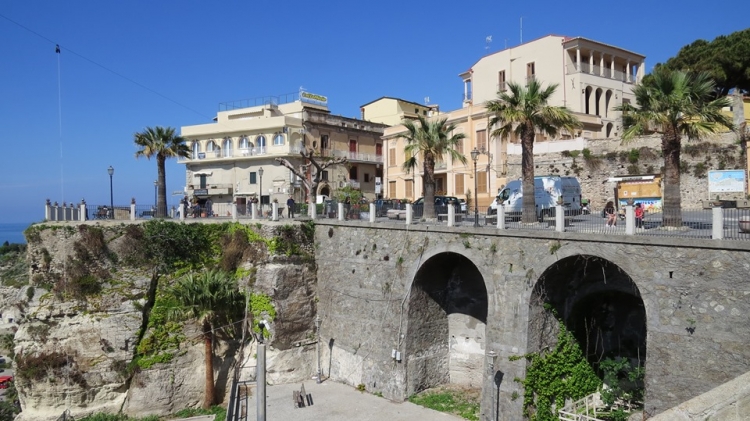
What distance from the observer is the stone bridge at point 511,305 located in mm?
11820

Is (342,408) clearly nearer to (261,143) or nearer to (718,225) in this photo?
(718,225)

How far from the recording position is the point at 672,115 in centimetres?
1438

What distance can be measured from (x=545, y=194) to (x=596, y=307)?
7.75 m

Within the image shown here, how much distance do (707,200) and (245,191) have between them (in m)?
30.5

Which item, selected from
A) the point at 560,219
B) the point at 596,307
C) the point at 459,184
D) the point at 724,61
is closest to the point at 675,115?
the point at 560,219

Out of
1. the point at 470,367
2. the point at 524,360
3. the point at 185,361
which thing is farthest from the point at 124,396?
the point at 524,360

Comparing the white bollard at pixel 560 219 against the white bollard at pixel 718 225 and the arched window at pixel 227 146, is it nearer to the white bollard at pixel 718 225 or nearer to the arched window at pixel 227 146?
the white bollard at pixel 718 225

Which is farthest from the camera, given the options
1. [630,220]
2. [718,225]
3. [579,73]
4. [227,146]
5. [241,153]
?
[227,146]

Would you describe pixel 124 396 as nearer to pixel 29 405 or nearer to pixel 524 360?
pixel 29 405

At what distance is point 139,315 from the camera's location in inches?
891

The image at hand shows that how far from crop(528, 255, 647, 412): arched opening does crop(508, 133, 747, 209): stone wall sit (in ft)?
27.1

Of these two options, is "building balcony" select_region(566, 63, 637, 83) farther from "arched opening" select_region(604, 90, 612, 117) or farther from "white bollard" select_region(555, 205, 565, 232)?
"white bollard" select_region(555, 205, 565, 232)

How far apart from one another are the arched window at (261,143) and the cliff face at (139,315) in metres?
16.4

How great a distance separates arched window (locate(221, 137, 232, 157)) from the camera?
1645 inches
